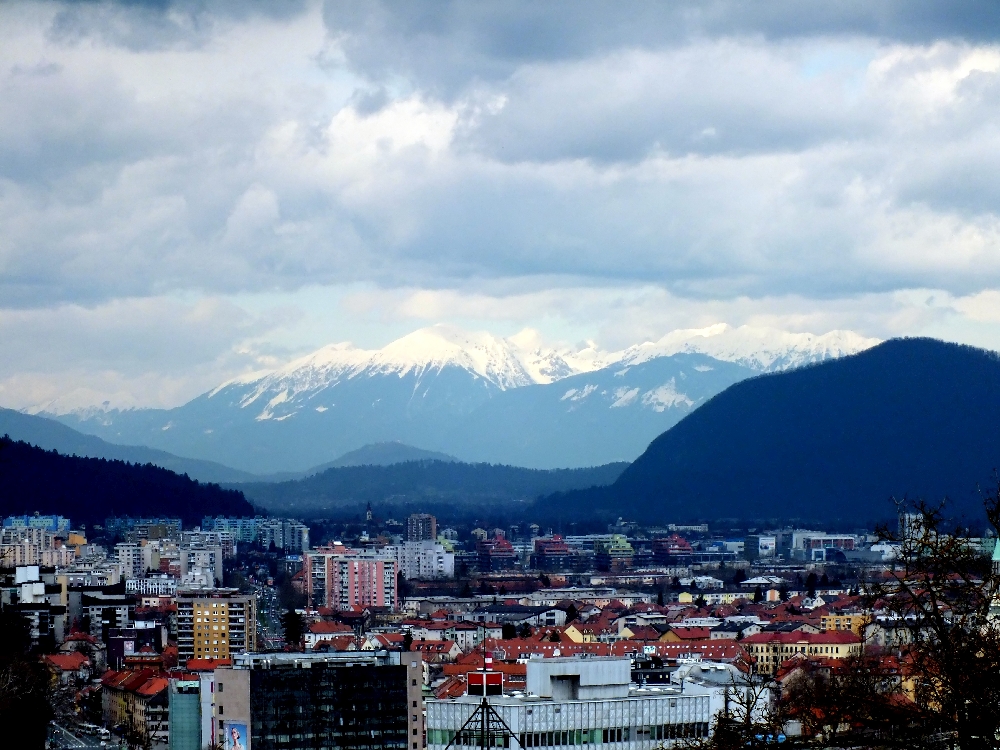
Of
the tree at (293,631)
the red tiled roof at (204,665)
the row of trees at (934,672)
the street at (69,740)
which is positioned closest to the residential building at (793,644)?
the tree at (293,631)

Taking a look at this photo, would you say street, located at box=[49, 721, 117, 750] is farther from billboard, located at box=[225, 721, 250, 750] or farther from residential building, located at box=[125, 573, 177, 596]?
residential building, located at box=[125, 573, 177, 596]

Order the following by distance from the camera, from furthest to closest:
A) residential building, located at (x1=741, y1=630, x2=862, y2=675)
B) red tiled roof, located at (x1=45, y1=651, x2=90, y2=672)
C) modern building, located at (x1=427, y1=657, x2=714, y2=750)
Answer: red tiled roof, located at (x1=45, y1=651, x2=90, y2=672)
residential building, located at (x1=741, y1=630, x2=862, y2=675)
modern building, located at (x1=427, y1=657, x2=714, y2=750)

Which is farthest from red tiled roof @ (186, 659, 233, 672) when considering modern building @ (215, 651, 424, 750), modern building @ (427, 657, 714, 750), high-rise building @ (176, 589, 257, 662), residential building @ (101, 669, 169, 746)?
modern building @ (427, 657, 714, 750)

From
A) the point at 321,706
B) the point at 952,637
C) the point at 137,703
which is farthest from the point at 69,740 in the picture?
the point at 952,637

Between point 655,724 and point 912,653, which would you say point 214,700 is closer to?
point 655,724

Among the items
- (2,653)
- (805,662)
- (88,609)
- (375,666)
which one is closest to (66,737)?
(2,653)
